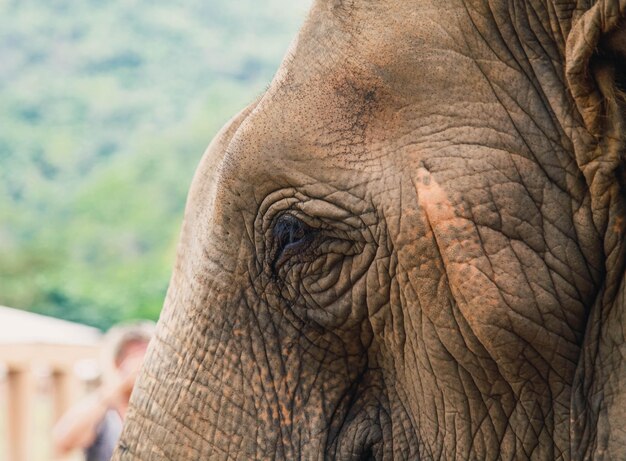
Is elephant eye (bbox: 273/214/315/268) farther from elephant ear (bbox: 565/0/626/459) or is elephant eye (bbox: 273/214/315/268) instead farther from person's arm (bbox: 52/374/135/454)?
person's arm (bbox: 52/374/135/454)

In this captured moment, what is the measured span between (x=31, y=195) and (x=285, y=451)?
45974 millimetres

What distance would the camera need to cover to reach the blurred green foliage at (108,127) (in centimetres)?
3638

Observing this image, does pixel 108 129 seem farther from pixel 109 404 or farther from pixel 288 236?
pixel 288 236

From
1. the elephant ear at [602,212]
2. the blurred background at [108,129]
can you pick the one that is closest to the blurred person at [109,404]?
the elephant ear at [602,212]

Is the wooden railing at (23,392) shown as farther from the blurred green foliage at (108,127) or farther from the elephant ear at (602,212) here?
the blurred green foliage at (108,127)

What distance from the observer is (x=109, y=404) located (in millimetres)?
6660

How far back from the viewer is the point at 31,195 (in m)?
47.1

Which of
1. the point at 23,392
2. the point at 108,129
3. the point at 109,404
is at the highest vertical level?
the point at 108,129

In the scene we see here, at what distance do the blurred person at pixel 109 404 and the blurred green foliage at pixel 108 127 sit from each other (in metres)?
23.7

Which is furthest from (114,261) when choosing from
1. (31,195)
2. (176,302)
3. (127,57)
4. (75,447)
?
(176,302)

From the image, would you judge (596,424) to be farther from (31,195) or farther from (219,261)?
(31,195)

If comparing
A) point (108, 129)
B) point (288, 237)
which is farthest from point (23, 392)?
point (108, 129)

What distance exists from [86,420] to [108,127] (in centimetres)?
4428

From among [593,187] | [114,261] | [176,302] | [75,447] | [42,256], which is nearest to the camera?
[593,187]
